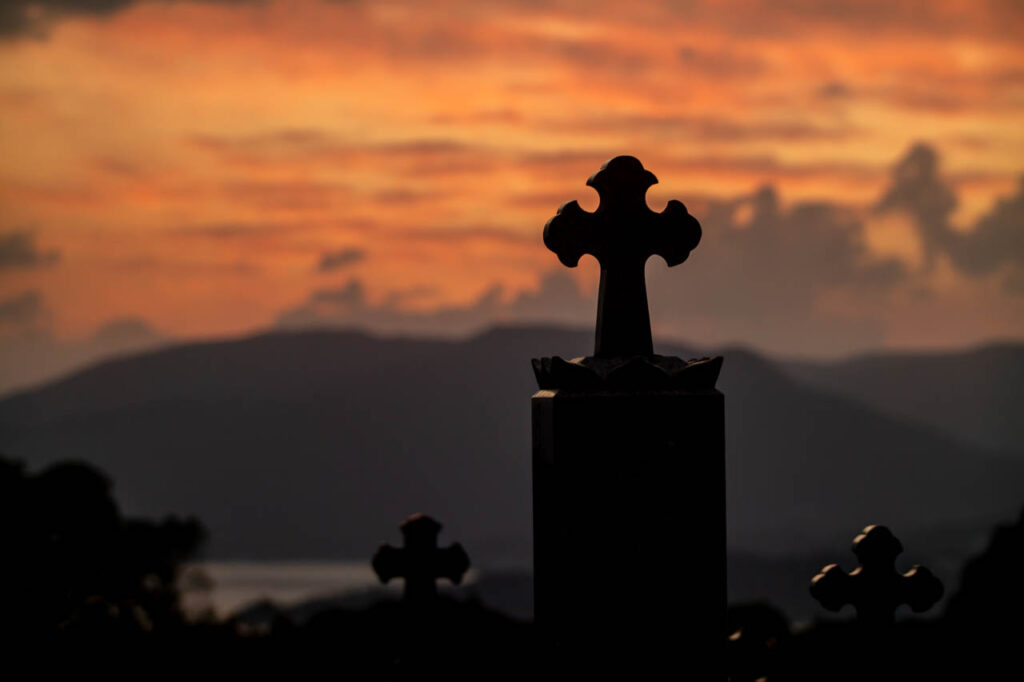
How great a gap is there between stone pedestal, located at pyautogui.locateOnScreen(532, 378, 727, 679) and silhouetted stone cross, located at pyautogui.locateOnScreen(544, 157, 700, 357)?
55 cm

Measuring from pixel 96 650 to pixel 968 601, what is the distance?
82.2 ft

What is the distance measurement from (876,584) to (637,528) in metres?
1.52

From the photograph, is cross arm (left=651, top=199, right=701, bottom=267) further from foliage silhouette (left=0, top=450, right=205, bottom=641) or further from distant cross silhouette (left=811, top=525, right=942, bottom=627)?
foliage silhouette (left=0, top=450, right=205, bottom=641)

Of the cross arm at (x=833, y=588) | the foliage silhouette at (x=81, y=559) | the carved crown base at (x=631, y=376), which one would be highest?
the carved crown base at (x=631, y=376)

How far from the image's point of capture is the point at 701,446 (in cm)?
881

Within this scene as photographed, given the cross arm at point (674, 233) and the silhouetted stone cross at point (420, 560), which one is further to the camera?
the silhouetted stone cross at point (420, 560)

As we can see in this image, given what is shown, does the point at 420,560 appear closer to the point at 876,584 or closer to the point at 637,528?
the point at 637,528

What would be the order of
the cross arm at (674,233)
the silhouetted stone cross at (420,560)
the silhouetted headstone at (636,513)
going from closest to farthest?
the silhouetted headstone at (636,513), the cross arm at (674,233), the silhouetted stone cross at (420,560)

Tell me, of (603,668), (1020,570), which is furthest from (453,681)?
(1020,570)

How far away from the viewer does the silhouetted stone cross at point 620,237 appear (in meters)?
9.16

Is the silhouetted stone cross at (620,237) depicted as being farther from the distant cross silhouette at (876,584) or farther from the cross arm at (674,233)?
the distant cross silhouette at (876,584)

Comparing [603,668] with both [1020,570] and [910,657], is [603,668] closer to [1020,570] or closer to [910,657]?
[910,657]

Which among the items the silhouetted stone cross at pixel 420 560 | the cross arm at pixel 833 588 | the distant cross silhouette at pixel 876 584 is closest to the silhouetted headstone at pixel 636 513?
the cross arm at pixel 833 588

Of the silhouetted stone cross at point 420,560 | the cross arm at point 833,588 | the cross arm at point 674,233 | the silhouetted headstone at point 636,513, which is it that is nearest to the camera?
the silhouetted headstone at point 636,513
